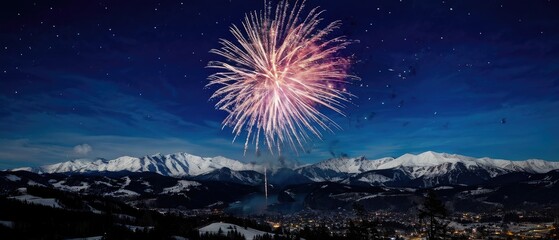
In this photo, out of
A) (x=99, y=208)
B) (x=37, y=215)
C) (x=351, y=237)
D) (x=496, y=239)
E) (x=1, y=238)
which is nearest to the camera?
(x=1, y=238)

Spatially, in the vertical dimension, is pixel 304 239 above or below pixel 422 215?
below

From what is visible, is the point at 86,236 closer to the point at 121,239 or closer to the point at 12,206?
the point at 121,239

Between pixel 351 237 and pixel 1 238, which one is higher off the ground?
pixel 1 238

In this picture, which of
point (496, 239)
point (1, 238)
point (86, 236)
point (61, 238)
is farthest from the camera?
point (496, 239)

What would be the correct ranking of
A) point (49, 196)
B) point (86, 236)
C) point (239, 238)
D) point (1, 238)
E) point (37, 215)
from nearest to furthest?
point (1, 238), point (86, 236), point (239, 238), point (37, 215), point (49, 196)

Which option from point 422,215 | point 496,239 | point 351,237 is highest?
point 422,215

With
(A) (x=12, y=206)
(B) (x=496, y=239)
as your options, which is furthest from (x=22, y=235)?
(B) (x=496, y=239)

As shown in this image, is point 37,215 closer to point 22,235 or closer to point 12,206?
point 12,206

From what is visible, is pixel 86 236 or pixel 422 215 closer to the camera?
pixel 86 236

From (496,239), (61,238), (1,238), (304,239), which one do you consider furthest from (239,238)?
(496,239)
